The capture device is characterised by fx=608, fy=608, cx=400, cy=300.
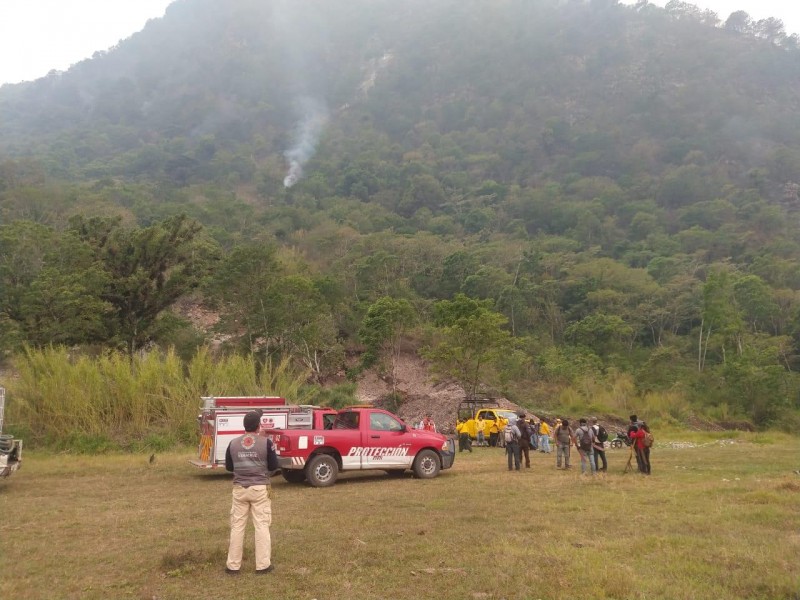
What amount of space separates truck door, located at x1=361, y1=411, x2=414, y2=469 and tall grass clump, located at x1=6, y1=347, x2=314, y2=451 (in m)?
9.31

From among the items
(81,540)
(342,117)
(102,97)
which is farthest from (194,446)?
(102,97)

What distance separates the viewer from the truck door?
500 inches

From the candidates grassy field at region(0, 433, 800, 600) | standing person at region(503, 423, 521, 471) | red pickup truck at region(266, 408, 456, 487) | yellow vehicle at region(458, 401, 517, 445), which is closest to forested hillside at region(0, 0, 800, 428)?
yellow vehicle at region(458, 401, 517, 445)

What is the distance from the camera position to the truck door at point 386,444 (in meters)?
12.7

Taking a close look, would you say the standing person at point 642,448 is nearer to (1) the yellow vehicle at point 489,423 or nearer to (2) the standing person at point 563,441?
(2) the standing person at point 563,441

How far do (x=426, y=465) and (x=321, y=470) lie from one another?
2550 millimetres

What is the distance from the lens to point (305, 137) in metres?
134

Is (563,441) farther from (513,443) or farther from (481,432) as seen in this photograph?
(481,432)

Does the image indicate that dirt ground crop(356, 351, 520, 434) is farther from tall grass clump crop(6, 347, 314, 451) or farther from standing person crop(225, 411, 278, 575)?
standing person crop(225, 411, 278, 575)

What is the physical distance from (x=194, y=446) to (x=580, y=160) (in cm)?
9822

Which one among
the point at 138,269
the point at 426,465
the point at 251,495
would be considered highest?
the point at 138,269

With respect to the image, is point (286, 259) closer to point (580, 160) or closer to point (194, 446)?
point (194, 446)

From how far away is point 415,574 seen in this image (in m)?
5.83

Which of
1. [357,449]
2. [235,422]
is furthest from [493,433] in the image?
[235,422]
